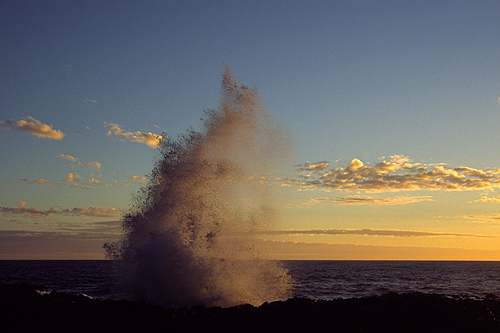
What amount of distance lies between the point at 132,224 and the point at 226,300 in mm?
7679

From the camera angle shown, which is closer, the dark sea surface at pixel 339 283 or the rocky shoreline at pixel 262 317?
the rocky shoreline at pixel 262 317

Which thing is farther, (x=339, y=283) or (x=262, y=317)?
(x=339, y=283)

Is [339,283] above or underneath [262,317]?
underneath

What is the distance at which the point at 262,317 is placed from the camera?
507 inches

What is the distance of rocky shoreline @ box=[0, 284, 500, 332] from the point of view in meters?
11.6

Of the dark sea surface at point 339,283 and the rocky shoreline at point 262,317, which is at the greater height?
the rocky shoreline at point 262,317

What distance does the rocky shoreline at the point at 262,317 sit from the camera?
11594mm

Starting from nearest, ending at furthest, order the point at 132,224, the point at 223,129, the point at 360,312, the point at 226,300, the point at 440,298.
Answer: the point at 360,312 → the point at 440,298 → the point at 226,300 → the point at 132,224 → the point at 223,129

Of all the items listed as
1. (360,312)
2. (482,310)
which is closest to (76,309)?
(360,312)

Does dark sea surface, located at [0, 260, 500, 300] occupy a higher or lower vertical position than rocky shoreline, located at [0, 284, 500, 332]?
lower

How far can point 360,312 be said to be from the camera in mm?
13148

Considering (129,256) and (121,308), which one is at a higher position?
(129,256)

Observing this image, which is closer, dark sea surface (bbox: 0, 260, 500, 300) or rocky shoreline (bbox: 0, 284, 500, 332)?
rocky shoreline (bbox: 0, 284, 500, 332)

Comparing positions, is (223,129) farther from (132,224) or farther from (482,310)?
(482,310)
